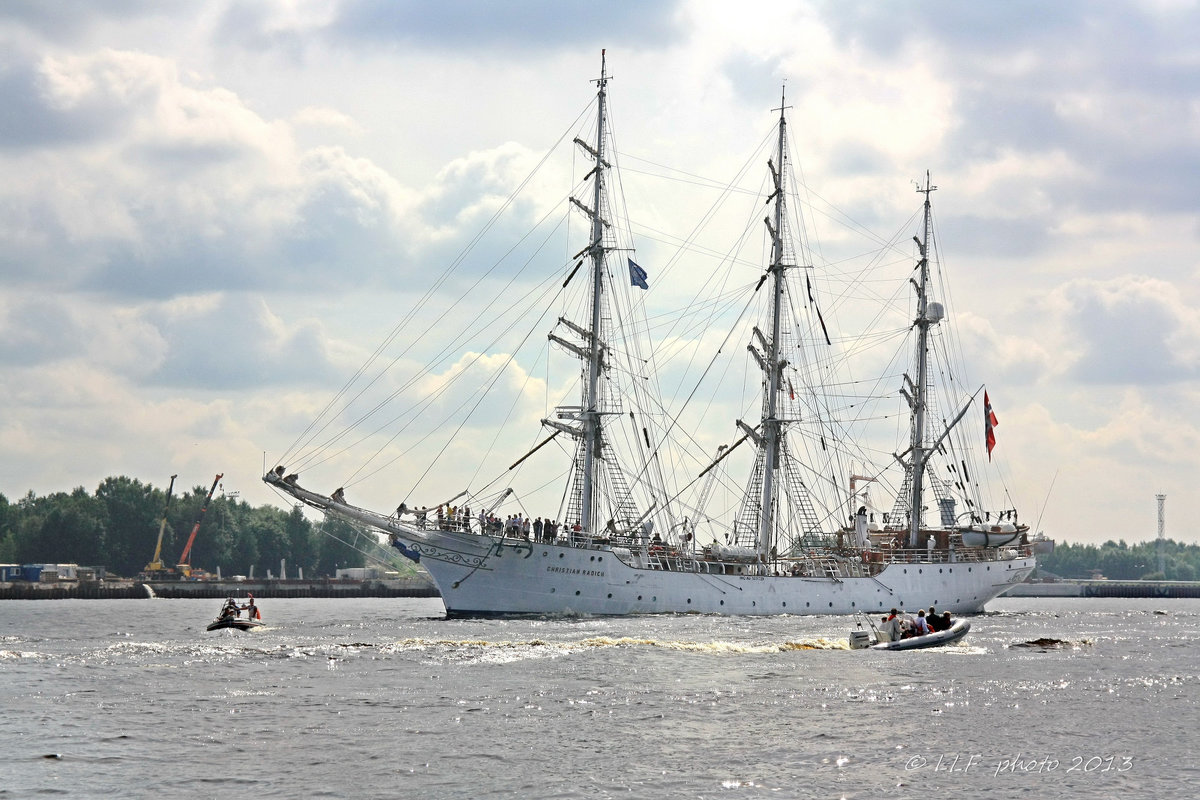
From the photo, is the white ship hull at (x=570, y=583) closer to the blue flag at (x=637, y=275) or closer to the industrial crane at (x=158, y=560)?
the blue flag at (x=637, y=275)

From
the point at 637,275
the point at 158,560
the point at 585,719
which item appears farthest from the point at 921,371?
the point at 158,560

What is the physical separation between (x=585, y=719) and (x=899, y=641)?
1108 inches

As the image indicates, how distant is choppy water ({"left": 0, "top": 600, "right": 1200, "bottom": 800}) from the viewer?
29078 millimetres

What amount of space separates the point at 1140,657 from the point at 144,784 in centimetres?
4800

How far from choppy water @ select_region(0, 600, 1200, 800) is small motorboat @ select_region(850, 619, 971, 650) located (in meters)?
1.58

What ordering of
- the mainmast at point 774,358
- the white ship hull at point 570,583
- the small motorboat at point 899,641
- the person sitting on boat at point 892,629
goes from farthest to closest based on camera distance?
the mainmast at point 774,358 < the white ship hull at point 570,583 < the person sitting on boat at point 892,629 < the small motorboat at point 899,641

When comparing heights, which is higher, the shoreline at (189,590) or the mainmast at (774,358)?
the mainmast at (774,358)

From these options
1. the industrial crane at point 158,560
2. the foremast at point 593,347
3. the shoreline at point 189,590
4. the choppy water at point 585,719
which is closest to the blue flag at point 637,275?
the foremast at point 593,347

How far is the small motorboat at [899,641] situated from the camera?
61.2 metres

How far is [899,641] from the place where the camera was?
202 ft

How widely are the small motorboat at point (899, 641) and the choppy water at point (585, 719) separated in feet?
5.19

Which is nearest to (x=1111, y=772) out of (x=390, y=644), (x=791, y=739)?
(x=791, y=739)

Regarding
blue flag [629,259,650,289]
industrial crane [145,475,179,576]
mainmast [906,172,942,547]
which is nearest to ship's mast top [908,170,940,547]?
mainmast [906,172,942,547]

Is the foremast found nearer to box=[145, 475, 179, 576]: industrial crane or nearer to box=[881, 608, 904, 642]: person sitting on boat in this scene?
box=[881, 608, 904, 642]: person sitting on boat
